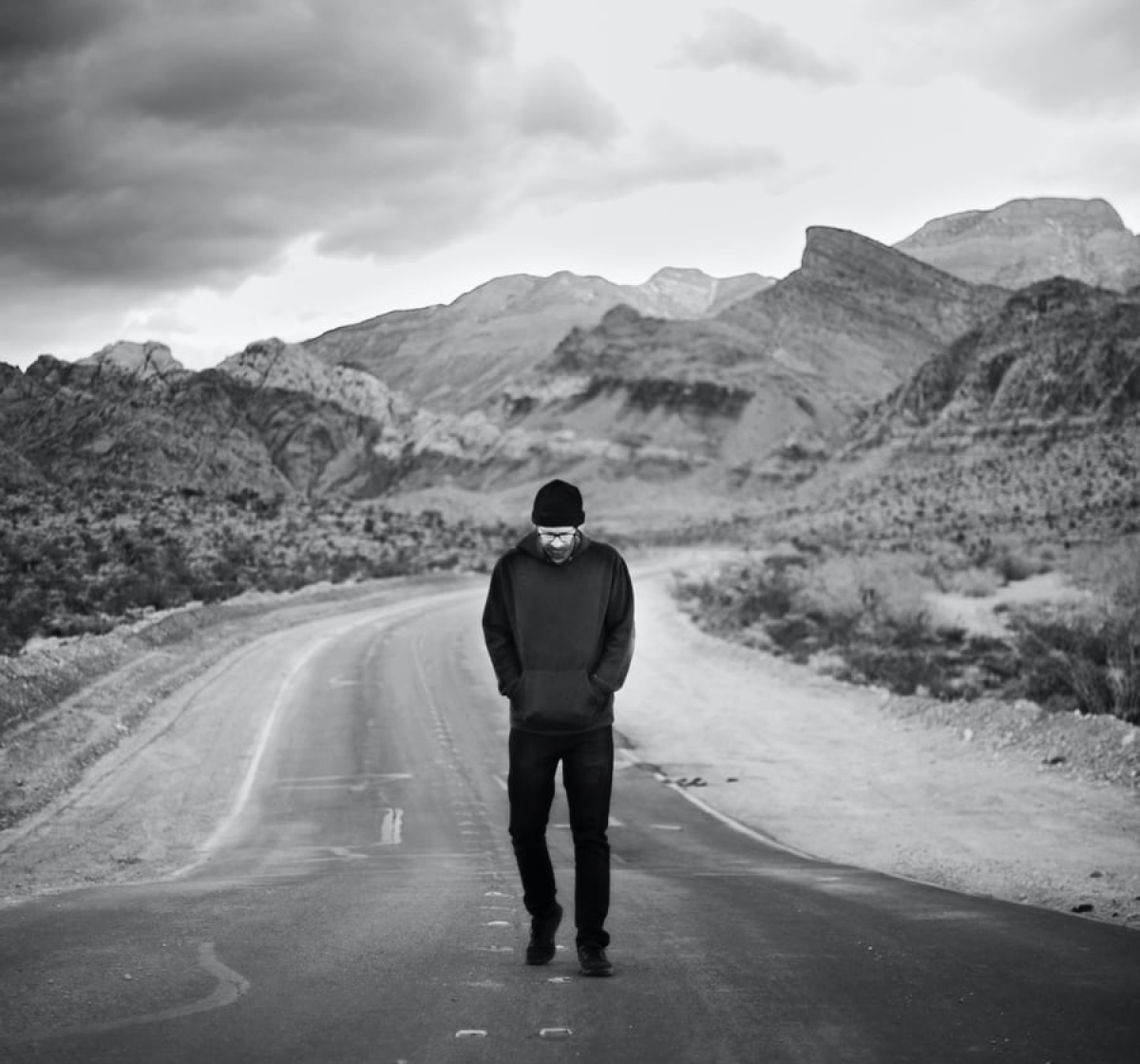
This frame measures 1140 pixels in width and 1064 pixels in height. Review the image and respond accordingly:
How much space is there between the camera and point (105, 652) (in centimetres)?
2467

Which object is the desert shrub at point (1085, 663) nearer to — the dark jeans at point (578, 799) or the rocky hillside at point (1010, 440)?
the dark jeans at point (578, 799)

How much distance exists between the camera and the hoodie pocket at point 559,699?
19.0ft

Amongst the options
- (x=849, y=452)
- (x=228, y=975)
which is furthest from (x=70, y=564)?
(x=849, y=452)

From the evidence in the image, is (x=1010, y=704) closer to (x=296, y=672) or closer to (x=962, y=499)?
(x=296, y=672)

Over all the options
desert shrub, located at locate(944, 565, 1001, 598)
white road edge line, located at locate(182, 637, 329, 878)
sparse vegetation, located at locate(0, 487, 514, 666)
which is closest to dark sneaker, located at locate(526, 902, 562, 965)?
white road edge line, located at locate(182, 637, 329, 878)

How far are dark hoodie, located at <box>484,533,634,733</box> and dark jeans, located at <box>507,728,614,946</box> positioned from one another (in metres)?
0.08

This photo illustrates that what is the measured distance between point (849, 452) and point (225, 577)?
7385 cm

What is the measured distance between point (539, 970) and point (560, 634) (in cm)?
152

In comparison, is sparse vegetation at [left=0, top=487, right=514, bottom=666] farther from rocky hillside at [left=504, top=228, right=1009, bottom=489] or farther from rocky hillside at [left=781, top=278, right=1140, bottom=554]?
rocky hillside at [left=504, top=228, right=1009, bottom=489]

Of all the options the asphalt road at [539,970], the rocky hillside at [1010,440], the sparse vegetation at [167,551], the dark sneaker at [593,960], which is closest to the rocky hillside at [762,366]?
the rocky hillside at [1010,440]

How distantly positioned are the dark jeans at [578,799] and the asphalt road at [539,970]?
32 cm

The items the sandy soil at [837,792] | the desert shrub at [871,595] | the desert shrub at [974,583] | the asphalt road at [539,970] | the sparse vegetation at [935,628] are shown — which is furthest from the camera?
the desert shrub at [974,583]

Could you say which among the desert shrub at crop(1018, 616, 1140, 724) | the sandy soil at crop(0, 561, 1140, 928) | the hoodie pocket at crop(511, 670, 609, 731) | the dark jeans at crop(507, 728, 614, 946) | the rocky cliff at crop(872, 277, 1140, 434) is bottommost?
the sandy soil at crop(0, 561, 1140, 928)

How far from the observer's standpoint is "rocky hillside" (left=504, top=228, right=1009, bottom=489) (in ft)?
469
